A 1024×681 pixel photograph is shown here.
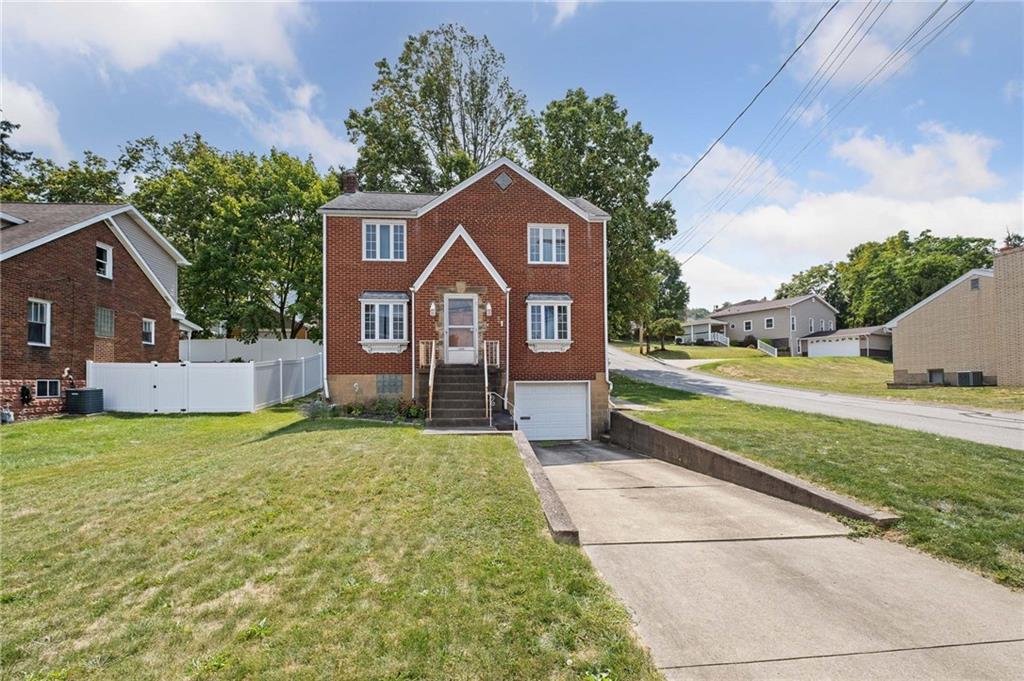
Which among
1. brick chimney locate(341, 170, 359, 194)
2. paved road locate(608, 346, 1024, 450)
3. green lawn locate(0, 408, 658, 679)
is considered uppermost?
brick chimney locate(341, 170, 359, 194)

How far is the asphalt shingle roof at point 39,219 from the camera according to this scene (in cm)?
1596

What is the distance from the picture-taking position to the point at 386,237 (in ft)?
57.2

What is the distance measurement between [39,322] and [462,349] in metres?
13.5

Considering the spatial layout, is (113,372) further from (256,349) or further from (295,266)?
(256,349)

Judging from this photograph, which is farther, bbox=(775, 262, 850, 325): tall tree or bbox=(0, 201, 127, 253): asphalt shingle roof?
bbox=(775, 262, 850, 325): tall tree

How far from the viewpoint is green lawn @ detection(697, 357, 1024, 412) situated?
20250 mm

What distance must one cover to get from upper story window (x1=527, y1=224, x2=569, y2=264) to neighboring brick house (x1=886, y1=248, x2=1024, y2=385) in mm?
22123

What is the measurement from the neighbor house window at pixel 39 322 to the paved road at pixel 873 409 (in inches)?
972

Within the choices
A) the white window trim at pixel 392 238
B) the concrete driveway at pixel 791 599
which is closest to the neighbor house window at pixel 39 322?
the white window trim at pixel 392 238

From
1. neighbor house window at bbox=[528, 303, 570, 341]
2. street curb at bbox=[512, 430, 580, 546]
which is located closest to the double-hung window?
neighbor house window at bbox=[528, 303, 570, 341]

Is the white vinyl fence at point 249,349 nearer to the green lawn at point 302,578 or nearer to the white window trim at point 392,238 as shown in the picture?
the white window trim at point 392,238

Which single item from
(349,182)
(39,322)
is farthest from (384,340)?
(39,322)

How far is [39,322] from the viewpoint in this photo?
16.2 metres

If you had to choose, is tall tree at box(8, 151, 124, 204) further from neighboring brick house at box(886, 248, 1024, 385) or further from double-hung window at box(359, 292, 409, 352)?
neighboring brick house at box(886, 248, 1024, 385)
